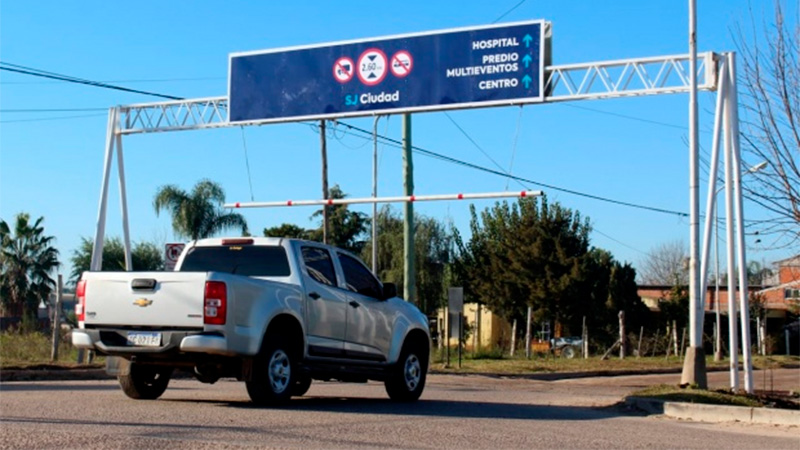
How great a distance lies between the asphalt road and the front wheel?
0.84ft

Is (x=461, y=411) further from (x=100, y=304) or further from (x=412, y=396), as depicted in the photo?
(x=100, y=304)

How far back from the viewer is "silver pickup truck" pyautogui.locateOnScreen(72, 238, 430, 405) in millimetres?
11367

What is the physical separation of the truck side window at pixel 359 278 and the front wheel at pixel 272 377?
5.68 ft

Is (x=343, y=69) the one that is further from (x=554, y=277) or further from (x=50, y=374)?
(x=554, y=277)

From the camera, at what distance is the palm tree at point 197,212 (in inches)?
1842

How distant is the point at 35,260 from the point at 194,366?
123 ft

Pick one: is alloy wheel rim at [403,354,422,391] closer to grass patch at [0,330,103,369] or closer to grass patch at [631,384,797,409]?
grass patch at [631,384,797,409]

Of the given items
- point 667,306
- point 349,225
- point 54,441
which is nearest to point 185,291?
point 54,441

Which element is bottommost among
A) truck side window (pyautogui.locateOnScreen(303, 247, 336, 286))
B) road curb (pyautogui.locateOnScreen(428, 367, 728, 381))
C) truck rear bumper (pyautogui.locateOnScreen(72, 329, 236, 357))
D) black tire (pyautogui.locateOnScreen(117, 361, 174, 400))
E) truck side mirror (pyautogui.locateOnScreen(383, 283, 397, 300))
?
road curb (pyautogui.locateOnScreen(428, 367, 728, 381))

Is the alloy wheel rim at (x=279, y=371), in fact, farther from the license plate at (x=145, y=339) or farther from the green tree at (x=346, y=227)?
the green tree at (x=346, y=227)

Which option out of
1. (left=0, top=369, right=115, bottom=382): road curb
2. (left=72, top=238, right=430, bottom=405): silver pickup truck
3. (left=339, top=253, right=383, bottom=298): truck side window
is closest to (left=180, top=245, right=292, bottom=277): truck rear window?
(left=72, top=238, right=430, bottom=405): silver pickup truck

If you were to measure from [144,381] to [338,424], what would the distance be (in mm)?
3509

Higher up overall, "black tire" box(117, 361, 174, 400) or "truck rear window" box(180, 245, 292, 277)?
"truck rear window" box(180, 245, 292, 277)

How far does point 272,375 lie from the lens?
1202 centimetres
